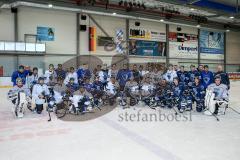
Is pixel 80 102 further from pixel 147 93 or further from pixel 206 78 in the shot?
pixel 206 78

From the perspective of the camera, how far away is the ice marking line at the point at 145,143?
3.09 m

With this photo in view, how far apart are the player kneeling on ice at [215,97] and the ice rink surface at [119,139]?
369mm

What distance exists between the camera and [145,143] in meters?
3.62

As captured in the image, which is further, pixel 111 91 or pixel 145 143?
pixel 111 91

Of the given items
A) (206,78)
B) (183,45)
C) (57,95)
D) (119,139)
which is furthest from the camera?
(183,45)

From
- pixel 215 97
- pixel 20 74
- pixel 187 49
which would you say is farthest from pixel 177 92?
pixel 187 49

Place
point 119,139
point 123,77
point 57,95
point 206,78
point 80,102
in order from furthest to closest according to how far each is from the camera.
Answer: point 123,77 → point 206,78 → point 57,95 → point 80,102 → point 119,139

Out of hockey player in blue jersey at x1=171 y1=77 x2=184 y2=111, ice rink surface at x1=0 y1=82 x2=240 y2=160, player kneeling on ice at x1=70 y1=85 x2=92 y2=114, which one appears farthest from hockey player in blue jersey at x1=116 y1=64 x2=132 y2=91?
ice rink surface at x1=0 y1=82 x2=240 y2=160

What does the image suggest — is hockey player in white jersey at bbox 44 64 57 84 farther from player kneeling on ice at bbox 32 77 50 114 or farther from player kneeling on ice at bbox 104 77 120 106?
player kneeling on ice at bbox 104 77 120 106

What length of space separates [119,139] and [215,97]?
9.89 feet

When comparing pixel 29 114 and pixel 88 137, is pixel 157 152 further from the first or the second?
pixel 29 114

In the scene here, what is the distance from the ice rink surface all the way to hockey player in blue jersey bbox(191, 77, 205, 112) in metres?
0.63

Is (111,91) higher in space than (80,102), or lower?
higher

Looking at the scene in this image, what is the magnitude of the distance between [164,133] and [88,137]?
127 centimetres
